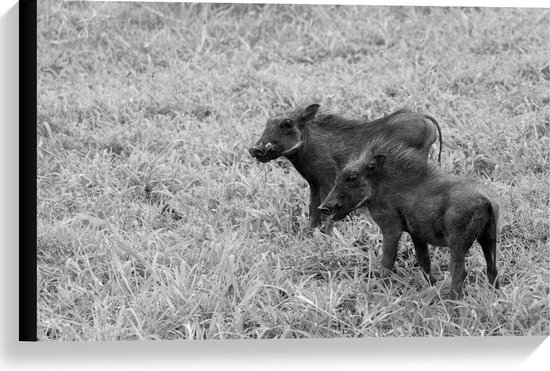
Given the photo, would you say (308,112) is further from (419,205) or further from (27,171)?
(27,171)

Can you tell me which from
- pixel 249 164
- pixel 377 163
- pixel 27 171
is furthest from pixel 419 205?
pixel 27 171

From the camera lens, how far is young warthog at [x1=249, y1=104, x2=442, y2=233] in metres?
3.63

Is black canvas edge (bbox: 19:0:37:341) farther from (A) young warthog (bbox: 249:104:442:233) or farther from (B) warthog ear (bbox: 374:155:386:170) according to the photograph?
(B) warthog ear (bbox: 374:155:386:170)

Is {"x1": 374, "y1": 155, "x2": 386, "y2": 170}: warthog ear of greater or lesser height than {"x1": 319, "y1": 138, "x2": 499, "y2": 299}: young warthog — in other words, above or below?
above

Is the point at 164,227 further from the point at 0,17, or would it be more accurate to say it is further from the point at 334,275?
the point at 0,17

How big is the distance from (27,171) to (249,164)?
90cm

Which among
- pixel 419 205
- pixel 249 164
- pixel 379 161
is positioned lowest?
pixel 249 164

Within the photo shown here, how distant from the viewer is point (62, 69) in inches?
157

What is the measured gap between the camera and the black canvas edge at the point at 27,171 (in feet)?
11.3

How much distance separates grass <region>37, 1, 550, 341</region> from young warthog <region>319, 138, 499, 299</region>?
0.33 feet

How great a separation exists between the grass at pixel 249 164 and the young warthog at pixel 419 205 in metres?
0.10

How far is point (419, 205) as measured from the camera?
3379mm

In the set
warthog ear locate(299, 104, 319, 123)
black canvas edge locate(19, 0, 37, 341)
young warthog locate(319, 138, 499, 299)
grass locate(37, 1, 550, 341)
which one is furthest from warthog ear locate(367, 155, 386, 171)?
black canvas edge locate(19, 0, 37, 341)

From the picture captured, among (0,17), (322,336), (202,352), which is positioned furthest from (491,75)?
(0,17)
